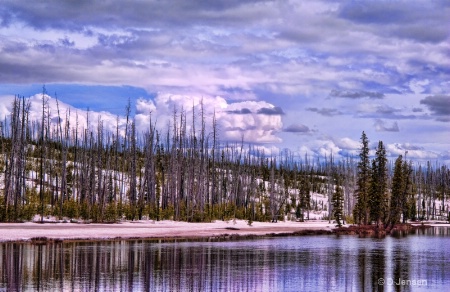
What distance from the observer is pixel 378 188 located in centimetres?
10075

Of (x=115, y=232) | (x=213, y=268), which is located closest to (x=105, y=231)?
(x=115, y=232)

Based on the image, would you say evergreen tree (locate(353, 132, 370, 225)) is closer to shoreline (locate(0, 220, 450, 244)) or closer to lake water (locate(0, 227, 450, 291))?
shoreline (locate(0, 220, 450, 244))

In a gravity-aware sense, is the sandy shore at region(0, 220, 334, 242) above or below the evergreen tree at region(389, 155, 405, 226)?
below

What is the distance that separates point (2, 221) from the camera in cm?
6900

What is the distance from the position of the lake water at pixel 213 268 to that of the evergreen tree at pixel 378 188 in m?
48.4

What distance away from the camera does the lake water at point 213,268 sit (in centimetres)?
2859

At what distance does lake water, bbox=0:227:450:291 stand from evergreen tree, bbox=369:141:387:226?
48433 millimetres

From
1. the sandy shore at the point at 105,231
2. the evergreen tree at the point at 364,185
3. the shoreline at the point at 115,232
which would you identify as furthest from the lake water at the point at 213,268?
the evergreen tree at the point at 364,185

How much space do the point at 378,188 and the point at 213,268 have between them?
70024 mm

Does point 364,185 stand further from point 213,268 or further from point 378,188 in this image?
point 213,268

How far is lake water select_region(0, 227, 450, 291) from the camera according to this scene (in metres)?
28.6

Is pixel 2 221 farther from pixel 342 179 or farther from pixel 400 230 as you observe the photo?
pixel 342 179

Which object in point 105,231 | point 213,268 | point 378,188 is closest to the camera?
point 213,268

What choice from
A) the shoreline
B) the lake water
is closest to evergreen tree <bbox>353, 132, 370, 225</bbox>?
the shoreline
